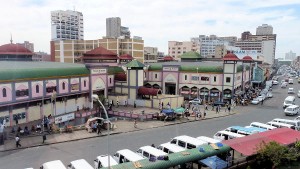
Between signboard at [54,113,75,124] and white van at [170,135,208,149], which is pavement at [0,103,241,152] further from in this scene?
white van at [170,135,208,149]

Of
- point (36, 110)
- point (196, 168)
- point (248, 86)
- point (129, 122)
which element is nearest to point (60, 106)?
point (36, 110)

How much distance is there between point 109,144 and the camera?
88.6ft

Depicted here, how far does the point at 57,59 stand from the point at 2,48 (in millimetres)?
47652

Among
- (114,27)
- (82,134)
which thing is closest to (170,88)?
(82,134)

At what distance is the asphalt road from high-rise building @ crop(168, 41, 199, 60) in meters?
99.8

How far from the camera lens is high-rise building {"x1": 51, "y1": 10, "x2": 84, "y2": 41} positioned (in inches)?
5246

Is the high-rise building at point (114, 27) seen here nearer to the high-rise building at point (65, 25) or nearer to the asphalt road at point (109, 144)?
the high-rise building at point (65, 25)

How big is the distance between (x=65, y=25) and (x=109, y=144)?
121845mm

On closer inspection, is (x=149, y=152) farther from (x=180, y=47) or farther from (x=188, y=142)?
(x=180, y=47)

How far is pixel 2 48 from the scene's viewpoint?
46.3 m

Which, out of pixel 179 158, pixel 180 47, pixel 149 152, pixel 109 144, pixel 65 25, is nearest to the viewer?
pixel 179 158

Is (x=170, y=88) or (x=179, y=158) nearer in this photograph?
(x=179, y=158)

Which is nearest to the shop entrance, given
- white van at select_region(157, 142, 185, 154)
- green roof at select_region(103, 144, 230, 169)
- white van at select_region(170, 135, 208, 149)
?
white van at select_region(170, 135, 208, 149)

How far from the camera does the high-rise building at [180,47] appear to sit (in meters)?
138
